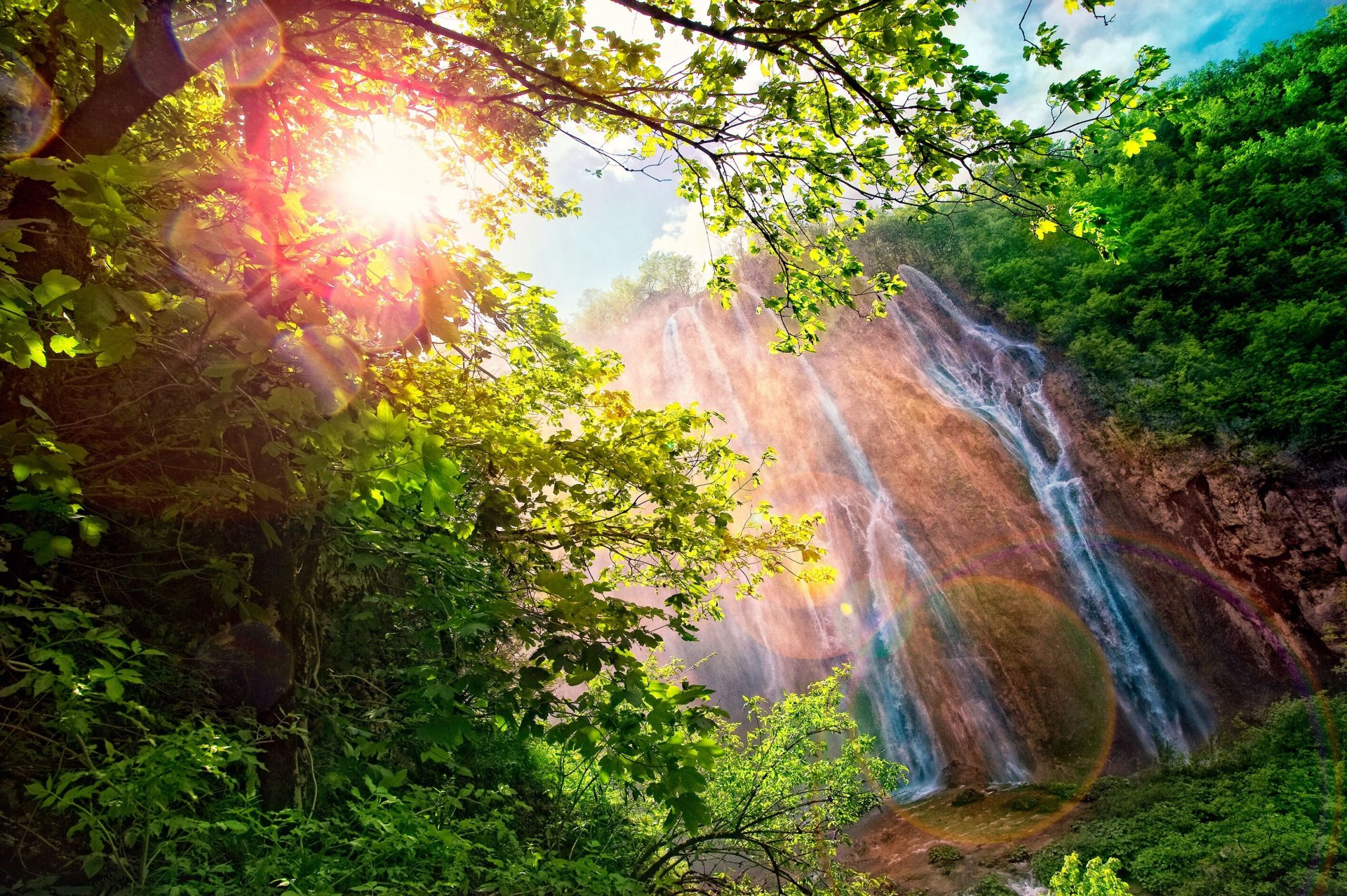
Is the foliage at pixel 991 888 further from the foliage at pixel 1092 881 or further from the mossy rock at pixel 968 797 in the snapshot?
the mossy rock at pixel 968 797

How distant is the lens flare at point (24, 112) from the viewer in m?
2.00

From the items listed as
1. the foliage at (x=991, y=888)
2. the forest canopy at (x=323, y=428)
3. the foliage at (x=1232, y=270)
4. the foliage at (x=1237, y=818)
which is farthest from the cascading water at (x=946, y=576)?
the forest canopy at (x=323, y=428)

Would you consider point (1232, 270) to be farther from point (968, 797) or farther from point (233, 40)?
point (233, 40)

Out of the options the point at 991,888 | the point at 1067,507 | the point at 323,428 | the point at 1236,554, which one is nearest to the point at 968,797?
the point at 991,888

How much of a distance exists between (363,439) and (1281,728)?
18462 millimetres

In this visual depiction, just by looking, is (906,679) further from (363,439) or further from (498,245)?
(363,439)

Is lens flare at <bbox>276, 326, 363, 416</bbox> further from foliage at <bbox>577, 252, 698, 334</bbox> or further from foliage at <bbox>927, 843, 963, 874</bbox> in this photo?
foliage at <bbox>577, 252, 698, 334</bbox>

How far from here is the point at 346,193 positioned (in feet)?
13.3

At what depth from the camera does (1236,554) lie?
1519cm

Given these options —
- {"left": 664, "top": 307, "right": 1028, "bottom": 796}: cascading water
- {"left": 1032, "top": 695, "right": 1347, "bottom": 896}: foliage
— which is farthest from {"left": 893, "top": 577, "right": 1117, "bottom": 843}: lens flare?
{"left": 1032, "top": 695, "right": 1347, "bottom": 896}: foliage

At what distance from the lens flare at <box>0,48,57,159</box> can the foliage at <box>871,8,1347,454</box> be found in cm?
1618

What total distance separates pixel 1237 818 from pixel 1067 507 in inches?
374

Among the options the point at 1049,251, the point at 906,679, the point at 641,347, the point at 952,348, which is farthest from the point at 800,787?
the point at 641,347

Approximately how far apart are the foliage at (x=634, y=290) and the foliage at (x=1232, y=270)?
24.5m
